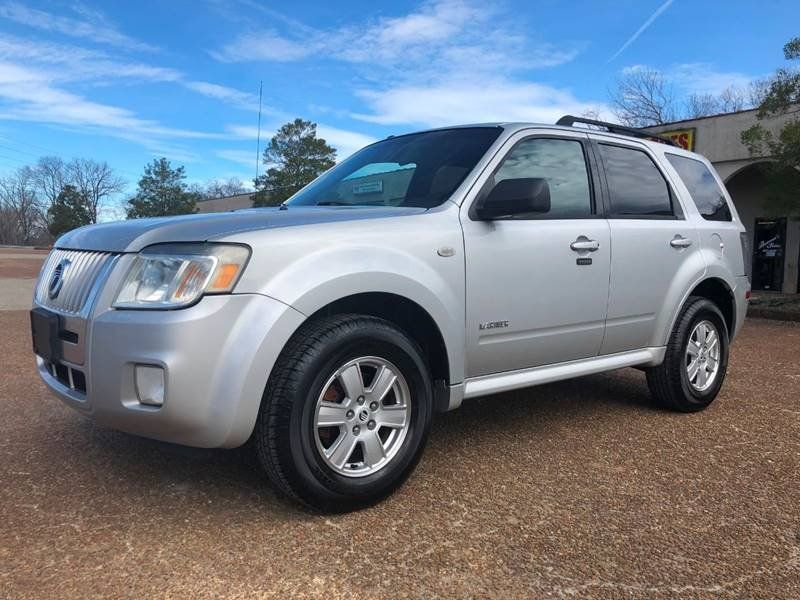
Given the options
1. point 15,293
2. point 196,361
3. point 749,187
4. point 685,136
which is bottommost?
point 15,293

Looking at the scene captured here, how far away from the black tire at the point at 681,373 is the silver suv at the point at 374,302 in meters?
0.02

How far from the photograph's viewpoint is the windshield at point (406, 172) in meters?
3.50

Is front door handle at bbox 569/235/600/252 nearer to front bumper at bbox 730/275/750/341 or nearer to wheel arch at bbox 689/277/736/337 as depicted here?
wheel arch at bbox 689/277/736/337

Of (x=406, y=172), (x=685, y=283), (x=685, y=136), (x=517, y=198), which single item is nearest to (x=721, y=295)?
(x=685, y=283)

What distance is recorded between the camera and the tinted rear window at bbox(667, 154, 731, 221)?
4801mm

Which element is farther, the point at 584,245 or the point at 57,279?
the point at 584,245

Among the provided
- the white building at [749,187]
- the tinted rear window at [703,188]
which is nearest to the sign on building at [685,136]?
the white building at [749,187]

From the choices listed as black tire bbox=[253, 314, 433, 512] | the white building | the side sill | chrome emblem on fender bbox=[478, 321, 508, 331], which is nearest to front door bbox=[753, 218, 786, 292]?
the white building

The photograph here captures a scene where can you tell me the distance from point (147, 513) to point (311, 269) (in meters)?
1.25

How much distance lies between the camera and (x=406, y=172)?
3.75 meters

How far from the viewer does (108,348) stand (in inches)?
101

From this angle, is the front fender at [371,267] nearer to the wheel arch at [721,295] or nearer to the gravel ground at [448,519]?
the gravel ground at [448,519]

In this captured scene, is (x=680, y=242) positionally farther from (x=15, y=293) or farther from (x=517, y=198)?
(x=15, y=293)

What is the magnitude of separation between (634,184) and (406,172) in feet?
5.34
